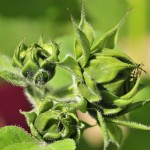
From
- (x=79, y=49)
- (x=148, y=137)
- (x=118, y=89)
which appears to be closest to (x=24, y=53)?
(x=79, y=49)

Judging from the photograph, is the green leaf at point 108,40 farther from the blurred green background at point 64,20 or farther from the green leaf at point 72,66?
the blurred green background at point 64,20

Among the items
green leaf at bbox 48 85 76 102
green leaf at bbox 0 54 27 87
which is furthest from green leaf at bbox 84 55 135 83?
green leaf at bbox 0 54 27 87

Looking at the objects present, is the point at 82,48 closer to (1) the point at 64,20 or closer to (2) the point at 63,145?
(2) the point at 63,145

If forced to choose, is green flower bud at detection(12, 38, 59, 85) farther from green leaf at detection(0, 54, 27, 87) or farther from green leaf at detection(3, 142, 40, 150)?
green leaf at detection(3, 142, 40, 150)

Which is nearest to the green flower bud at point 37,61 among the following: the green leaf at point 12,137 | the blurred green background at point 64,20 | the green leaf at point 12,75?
the green leaf at point 12,75

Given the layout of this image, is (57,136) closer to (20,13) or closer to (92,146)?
(92,146)

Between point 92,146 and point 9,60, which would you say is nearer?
point 9,60
